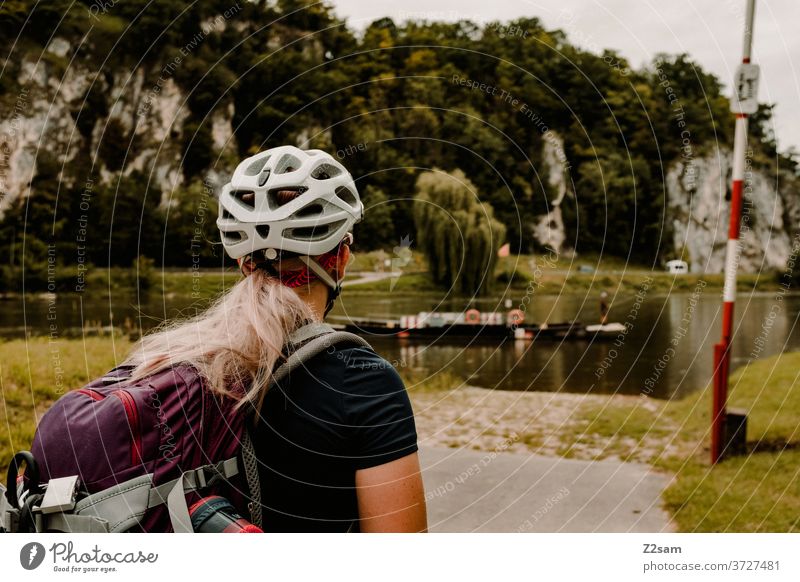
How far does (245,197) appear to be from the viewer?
131cm

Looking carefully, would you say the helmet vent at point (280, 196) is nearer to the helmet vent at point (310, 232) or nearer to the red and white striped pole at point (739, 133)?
the helmet vent at point (310, 232)

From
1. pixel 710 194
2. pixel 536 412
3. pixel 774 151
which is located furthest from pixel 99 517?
pixel 710 194

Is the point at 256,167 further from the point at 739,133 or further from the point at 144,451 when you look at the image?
the point at 739,133

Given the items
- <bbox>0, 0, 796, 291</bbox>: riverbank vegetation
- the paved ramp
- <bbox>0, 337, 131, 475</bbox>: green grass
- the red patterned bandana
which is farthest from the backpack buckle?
<bbox>0, 0, 796, 291</bbox>: riverbank vegetation

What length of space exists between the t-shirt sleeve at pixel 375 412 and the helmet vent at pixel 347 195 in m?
0.48

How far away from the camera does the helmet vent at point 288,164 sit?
131cm

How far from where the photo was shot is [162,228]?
4293 millimetres

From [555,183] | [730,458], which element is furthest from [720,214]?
[730,458]

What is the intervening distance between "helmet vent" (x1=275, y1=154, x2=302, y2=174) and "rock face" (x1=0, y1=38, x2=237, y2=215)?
238 cm

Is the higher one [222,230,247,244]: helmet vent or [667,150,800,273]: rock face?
[667,150,800,273]: rock face

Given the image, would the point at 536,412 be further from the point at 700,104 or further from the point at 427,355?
the point at 700,104

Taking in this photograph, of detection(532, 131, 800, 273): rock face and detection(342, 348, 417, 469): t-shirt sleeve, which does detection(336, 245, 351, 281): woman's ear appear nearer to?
detection(342, 348, 417, 469): t-shirt sleeve

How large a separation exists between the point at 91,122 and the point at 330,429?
13.6ft

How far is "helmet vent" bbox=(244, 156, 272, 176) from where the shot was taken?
4.31ft
